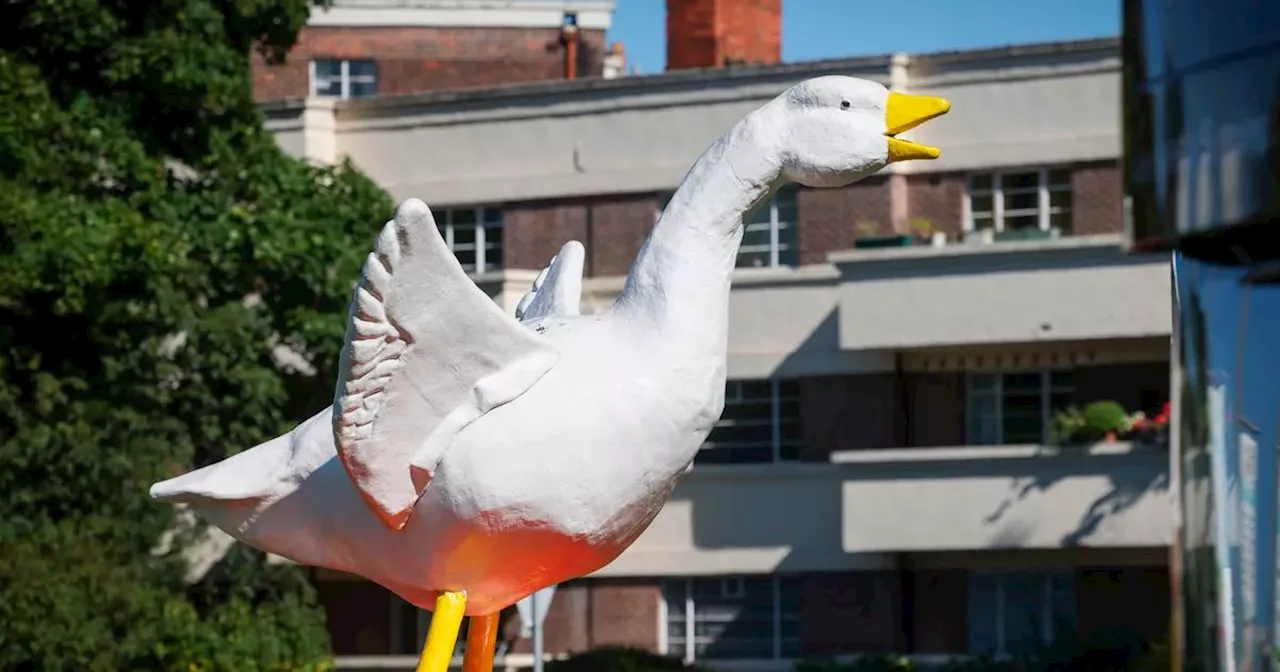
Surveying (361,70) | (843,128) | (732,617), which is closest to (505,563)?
(843,128)

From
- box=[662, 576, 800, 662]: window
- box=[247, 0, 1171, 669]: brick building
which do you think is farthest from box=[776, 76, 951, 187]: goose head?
box=[662, 576, 800, 662]: window

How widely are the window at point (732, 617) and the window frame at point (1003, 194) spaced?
4.55 m

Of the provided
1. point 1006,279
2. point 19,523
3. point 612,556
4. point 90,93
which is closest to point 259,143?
point 90,93

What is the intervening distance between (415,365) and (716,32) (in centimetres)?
2814

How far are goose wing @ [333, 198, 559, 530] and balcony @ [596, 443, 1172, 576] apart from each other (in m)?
20.7

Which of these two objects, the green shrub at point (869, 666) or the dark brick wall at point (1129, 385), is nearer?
the green shrub at point (869, 666)

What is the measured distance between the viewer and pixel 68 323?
28656mm

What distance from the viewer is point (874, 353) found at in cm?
3459

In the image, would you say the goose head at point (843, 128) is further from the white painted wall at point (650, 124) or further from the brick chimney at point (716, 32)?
the brick chimney at point (716, 32)

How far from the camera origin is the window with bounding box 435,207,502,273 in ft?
122

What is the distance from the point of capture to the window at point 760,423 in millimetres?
35406

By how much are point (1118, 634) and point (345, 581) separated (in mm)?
10256

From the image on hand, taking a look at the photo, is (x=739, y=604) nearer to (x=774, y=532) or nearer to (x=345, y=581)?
(x=774, y=532)

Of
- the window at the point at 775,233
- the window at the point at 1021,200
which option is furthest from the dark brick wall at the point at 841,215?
the window at the point at 1021,200
